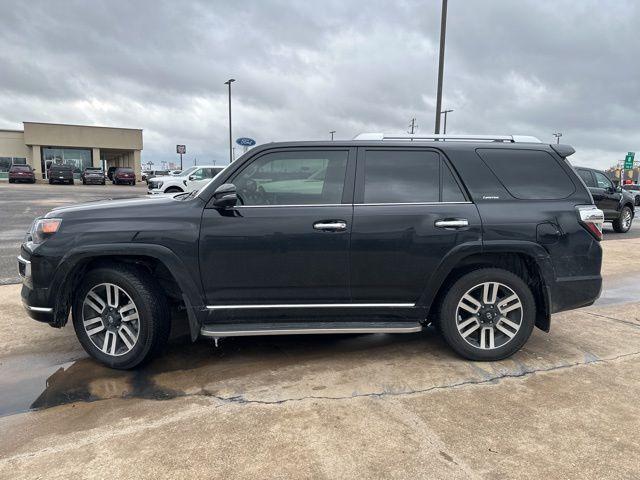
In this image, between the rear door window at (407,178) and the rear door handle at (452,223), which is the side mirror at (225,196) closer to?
the rear door window at (407,178)

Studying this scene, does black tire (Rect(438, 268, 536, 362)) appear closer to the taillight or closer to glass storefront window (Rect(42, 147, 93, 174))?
the taillight

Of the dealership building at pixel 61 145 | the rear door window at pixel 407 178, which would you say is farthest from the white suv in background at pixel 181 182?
the dealership building at pixel 61 145

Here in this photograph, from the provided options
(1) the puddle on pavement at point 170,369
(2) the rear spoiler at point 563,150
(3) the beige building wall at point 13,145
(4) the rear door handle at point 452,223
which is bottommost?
(1) the puddle on pavement at point 170,369

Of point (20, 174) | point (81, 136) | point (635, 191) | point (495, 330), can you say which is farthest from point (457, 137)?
point (81, 136)

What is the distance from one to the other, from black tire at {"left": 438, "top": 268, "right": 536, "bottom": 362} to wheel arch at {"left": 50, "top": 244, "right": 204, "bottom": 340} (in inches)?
77.8

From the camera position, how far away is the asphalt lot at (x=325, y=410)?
2.63 metres

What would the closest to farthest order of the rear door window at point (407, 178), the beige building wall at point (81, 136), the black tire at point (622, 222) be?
Answer: the rear door window at point (407, 178), the black tire at point (622, 222), the beige building wall at point (81, 136)

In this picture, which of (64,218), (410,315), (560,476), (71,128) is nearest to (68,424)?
(64,218)

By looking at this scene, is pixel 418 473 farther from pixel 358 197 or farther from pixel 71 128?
pixel 71 128

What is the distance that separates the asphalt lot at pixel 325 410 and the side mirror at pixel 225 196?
1326 millimetres

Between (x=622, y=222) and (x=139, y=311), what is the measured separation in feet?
46.8

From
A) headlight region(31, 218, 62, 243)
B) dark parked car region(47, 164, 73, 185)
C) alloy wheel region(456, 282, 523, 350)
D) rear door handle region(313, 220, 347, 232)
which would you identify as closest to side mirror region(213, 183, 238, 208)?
rear door handle region(313, 220, 347, 232)

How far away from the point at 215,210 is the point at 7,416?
1.96 metres

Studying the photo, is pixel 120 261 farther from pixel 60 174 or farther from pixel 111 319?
pixel 60 174
